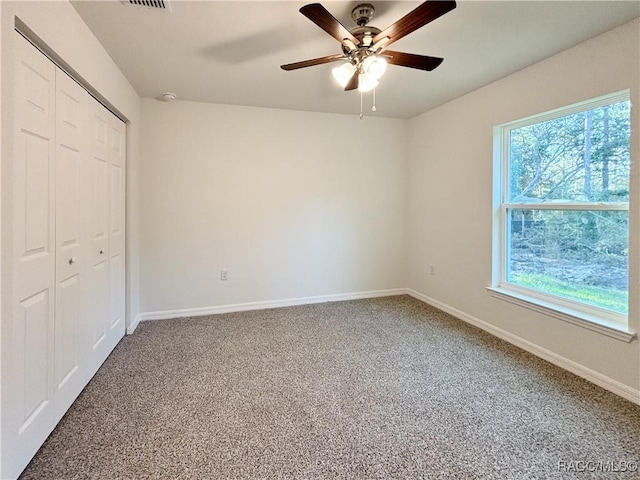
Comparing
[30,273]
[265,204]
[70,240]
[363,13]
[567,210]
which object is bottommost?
[30,273]

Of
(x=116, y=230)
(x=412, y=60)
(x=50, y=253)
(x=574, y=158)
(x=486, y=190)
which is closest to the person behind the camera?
(x=50, y=253)

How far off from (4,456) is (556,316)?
339 cm

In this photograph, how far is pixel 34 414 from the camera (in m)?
1.50

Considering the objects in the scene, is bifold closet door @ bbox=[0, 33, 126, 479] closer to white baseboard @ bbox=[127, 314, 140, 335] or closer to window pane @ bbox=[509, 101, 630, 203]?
white baseboard @ bbox=[127, 314, 140, 335]

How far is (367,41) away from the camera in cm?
181

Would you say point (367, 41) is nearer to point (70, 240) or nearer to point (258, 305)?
point (70, 240)

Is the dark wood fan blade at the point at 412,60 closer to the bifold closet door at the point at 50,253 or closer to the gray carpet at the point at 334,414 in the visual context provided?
the bifold closet door at the point at 50,253

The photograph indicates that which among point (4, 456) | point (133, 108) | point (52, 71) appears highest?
point (133, 108)

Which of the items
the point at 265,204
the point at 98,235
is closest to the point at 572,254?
the point at 265,204

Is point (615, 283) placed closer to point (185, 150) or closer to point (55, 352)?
point (55, 352)

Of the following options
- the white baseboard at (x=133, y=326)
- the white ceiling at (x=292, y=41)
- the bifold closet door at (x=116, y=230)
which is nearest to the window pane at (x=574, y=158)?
the white ceiling at (x=292, y=41)

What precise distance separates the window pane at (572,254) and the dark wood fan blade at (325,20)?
2147mm

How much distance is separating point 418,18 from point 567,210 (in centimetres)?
195

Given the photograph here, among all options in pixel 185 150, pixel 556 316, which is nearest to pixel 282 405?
pixel 556 316
